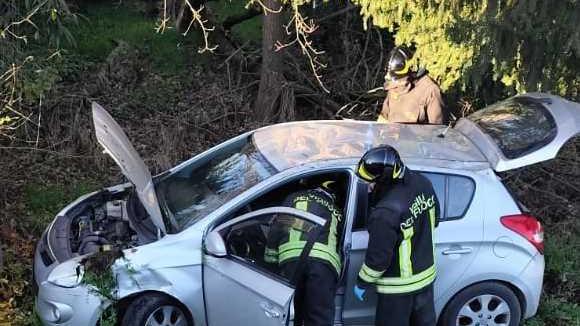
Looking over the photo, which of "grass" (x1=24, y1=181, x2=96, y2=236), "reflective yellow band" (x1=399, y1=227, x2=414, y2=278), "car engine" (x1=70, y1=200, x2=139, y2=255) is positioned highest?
"reflective yellow band" (x1=399, y1=227, x2=414, y2=278)

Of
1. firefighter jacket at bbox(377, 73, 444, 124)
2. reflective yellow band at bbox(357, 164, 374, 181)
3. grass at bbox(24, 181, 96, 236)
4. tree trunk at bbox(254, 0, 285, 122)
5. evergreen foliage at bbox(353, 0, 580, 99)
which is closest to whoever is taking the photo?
reflective yellow band at bbox(357, 164, 374, 181)

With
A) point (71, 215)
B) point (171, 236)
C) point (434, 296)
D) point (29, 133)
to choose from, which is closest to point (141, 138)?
point (29, 133)

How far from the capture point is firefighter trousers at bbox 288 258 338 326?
14.3 ft

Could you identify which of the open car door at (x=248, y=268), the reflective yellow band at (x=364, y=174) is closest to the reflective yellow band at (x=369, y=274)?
the open car door at (x=248, y=268)

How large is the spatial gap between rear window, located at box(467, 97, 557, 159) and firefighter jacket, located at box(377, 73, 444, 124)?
0.74m

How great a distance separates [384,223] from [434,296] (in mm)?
1063

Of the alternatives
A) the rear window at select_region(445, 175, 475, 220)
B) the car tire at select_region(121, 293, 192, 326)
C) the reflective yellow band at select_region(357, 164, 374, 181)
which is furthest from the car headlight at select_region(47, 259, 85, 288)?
the rear window at select_region(445, 175, 475, 220)

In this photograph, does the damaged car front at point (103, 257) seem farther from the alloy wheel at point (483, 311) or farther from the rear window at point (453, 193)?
the alloy wheel at point (483, 311)

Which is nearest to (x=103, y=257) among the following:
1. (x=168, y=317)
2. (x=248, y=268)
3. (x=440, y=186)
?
(x=168, y=317)

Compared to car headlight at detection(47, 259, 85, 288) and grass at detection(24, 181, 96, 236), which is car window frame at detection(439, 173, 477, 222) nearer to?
car headlight at detection(47, 259, 85, 288)

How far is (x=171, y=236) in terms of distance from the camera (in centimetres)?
466

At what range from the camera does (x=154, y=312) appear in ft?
15.4

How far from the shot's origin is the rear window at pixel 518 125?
5094mm

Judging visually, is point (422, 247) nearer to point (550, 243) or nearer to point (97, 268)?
point (97, 268)
